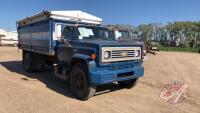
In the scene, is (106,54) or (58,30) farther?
(58,30)

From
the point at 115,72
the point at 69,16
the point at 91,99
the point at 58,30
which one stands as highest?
the point at 69,16

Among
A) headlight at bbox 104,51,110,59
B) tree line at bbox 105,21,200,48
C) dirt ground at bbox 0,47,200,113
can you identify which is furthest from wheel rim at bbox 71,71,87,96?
tree line at bbox 105,21,200,48

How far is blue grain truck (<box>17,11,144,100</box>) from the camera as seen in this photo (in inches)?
304

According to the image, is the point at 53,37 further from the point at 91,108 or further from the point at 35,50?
the point at 91,108

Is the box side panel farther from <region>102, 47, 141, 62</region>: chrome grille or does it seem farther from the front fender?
<region>102, 47, 141, 62</region>: chrome grille

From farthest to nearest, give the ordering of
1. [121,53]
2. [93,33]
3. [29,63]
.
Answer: [29,63]
[93,33]
[121,53]

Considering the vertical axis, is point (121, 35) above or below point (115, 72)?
above

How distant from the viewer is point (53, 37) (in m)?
10.2

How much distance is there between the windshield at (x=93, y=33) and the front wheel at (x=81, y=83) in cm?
110

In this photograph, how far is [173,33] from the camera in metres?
73.7

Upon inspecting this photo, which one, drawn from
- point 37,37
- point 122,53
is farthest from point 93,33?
point 37,37

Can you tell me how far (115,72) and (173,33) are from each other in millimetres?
69063

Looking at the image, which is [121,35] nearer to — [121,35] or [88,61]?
[121,35]

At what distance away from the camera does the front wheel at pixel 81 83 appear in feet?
26.2
